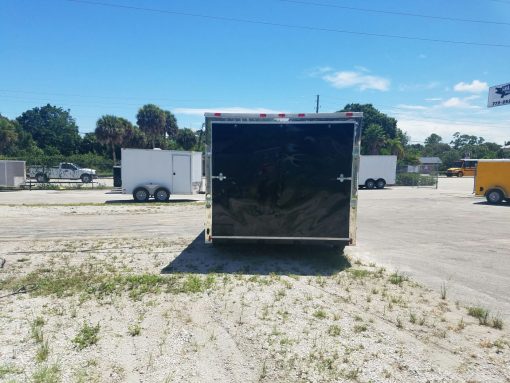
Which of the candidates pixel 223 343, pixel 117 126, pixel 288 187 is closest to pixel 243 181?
pixel 288 187

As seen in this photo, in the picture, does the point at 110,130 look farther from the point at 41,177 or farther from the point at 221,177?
the point at 221,177

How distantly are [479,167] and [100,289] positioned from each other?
21.0 metres

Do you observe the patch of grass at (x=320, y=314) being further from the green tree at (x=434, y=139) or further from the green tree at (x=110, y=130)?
the green tree at (x=434, y=139)

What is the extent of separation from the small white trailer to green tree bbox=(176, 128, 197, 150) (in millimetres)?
41573

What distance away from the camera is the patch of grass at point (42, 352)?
3365 millimetres

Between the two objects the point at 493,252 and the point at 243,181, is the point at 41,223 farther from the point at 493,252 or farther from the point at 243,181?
the point at 493,252

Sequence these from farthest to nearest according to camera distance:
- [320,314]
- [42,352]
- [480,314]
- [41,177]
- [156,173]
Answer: [41,177] < [156,173] < [480,314] < [320,314] < [42,352]

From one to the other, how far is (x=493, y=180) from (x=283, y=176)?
1778 cm

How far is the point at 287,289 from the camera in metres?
A: 5.45

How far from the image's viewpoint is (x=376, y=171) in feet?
104

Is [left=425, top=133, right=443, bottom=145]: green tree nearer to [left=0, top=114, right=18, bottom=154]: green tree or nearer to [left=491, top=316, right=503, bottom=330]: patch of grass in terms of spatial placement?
[left=0, top=114, right=18, bottom=154]: green tree

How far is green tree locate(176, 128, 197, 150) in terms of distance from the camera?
58647mm

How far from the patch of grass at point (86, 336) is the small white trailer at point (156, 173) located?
1448cm

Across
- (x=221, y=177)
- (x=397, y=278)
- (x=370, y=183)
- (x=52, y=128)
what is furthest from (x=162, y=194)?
(x=52, y=128)
